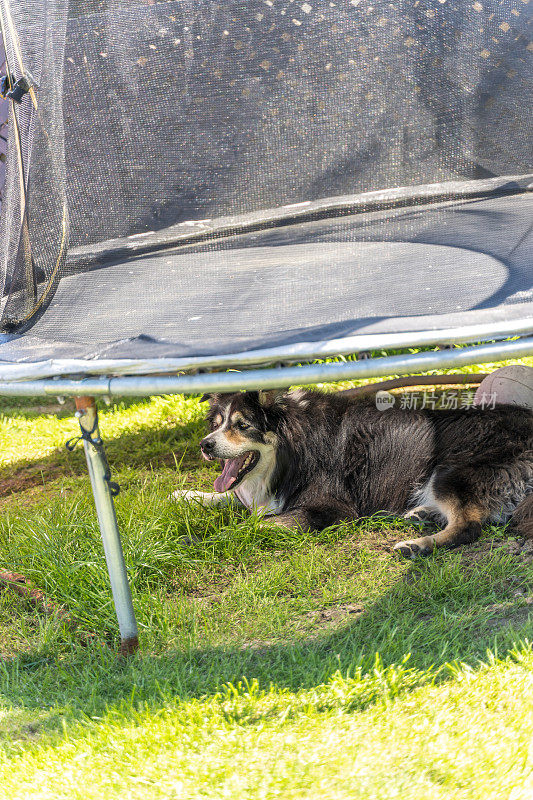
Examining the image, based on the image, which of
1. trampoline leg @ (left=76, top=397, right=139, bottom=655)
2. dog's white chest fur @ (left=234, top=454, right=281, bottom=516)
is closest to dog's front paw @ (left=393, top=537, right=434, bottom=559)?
dog's white chest fur @ (left=234, top=454, right=281, bottom=516)

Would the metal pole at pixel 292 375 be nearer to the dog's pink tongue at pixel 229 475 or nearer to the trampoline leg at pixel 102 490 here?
the trampoline leg at pixel 102 490

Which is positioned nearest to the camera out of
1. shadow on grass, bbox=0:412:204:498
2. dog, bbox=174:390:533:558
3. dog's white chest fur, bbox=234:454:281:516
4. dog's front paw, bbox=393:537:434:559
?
dog's front paw, bbox=393:537:434:559

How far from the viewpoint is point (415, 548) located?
260cm

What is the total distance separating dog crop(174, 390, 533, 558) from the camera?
9.14ft

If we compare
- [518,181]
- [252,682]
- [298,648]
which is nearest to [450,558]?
[298,648]

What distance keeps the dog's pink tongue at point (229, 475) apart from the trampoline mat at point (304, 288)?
81cm

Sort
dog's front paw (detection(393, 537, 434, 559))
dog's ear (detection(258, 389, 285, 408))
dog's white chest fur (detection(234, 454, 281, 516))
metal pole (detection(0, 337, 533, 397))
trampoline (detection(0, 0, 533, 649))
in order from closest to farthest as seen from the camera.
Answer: metal pole (detection(0, 337, 533, 397))
trampoline (detection(0, 0, 533, 649))
dog's front paw (detection(393, 537, 434, 559))
dog's ear (detection(258, 389, 285, 408))
dog's white chest fur (detection(234, 454, 281, 516))

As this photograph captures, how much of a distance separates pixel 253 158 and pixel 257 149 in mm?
39

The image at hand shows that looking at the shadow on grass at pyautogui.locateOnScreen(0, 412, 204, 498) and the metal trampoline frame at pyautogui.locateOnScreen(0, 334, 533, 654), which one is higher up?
the metal trampoline frame at pyautogui.locateOnScreen(0, 334, 533, 654)

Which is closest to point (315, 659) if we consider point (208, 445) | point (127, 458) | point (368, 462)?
point (208, 445)

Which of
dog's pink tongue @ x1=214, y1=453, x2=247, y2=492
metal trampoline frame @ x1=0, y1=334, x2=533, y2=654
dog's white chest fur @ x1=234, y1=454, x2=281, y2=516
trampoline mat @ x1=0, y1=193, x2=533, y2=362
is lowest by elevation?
dog's white chest fur @ x1=234, y1=454, x2=281, y2=516

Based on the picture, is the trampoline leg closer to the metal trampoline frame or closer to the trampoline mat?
the metal trampoline frame

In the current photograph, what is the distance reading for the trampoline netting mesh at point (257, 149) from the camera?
8.29ft

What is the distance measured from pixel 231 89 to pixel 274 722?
2.31 metres
